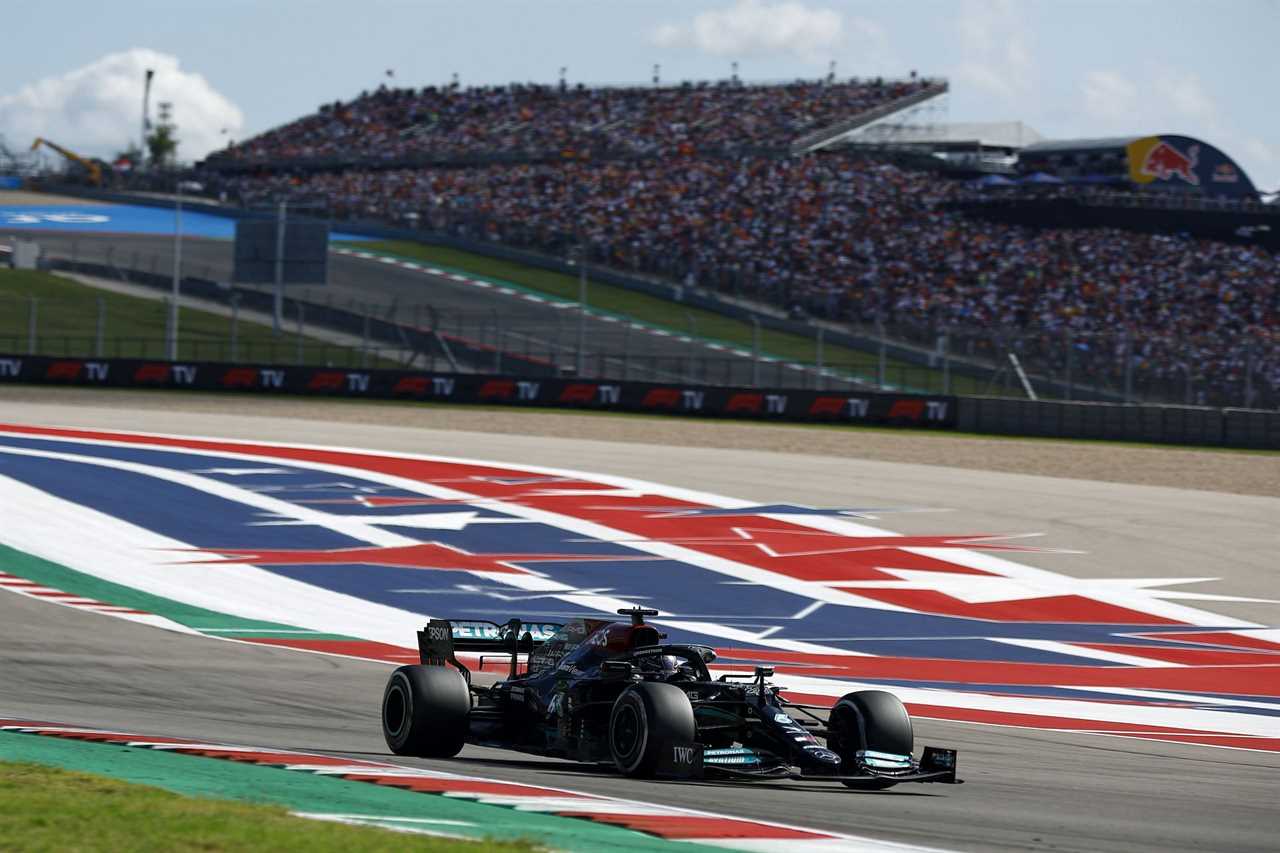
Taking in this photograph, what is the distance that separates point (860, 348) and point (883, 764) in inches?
1522

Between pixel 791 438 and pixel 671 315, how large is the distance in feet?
73.8

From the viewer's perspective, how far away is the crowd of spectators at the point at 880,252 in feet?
149

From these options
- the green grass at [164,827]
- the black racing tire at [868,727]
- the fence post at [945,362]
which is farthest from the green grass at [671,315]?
the green grass at [164,827]

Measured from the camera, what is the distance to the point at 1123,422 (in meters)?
38.0

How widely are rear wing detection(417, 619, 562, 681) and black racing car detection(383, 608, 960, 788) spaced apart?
12 mm

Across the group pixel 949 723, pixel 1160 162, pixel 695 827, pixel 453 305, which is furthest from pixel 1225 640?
pixel 1160 162

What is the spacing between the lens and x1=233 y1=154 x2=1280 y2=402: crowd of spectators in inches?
1788

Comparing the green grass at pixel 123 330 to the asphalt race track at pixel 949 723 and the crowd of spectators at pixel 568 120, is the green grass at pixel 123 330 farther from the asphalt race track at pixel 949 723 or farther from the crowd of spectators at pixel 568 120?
the asphalt race track at pixel 949 723

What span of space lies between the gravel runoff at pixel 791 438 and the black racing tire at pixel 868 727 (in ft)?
70.1

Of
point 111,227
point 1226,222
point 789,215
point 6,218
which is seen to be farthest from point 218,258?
point 1226,222

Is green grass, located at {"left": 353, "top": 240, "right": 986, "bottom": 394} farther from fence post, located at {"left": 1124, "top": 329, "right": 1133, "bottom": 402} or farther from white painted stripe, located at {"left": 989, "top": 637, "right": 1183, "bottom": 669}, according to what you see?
white painted stripe, located at {"left": 989, "top": 637, "right": 1183, "bottom": 669}

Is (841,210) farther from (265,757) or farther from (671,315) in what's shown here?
(265,757)

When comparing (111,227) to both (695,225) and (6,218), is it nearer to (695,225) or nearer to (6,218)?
(6,218)

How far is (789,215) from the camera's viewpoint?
6209 centimetres
